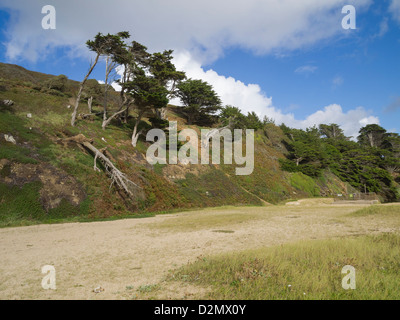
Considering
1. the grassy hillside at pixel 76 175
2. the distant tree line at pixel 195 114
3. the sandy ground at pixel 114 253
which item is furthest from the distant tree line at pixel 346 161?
the sandy ground at pixel 114 253

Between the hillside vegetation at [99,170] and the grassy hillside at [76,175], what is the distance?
0.06 m

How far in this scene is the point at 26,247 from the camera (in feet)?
29.0

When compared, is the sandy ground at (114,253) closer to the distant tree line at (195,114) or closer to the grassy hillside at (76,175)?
the grassy hillside at (76,175)

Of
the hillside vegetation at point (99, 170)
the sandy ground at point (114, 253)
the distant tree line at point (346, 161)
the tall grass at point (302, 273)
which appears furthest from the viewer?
the distant tree line at point (346, 161)

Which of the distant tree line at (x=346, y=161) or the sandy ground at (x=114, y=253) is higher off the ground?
the distant tree line at (x=346, y=161)

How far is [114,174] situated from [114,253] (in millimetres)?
12676

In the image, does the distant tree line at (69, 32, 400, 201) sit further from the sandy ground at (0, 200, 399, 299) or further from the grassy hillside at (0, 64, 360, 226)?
the sandy ground at (0, 200, 399, 299)

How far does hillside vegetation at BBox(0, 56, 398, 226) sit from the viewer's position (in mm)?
15680

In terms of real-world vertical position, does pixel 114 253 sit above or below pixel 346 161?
below

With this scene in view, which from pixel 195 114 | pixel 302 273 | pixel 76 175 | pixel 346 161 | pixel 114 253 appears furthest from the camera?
pixel 346 161

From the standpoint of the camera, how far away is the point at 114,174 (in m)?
19.9

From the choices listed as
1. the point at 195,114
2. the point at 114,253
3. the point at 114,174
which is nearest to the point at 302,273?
the point at 114,253

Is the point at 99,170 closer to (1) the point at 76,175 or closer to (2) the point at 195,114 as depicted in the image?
(1) the point at 76,175

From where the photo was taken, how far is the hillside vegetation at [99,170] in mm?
15680
